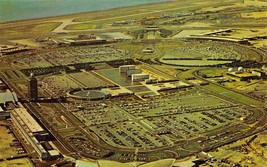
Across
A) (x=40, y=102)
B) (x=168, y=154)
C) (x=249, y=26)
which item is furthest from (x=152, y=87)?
(x=249, y=26)

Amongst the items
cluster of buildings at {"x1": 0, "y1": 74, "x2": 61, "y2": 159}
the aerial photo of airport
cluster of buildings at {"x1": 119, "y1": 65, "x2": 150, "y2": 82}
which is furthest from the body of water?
cluster of buildings at {"x1": 0, "y1": 74, "x2": 61, "y2": 159}

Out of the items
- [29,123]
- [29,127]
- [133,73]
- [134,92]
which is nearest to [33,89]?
[29,123]

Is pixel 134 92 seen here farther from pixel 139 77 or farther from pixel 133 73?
pixel 133 73

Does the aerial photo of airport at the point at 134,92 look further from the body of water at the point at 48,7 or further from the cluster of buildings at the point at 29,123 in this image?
the body of water at the point at 48,7

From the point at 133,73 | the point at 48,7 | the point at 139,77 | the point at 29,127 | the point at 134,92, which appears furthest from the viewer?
the point at 48,7

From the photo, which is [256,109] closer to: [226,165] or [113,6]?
[226,165]

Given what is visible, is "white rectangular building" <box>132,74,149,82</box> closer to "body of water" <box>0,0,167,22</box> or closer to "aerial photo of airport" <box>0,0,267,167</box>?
"aerial photo of airport" <box>0,0,267,167</box>

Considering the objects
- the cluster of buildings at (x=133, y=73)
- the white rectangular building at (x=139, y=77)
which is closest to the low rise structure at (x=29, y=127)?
the white rectangular building at (x=139, y=77)
